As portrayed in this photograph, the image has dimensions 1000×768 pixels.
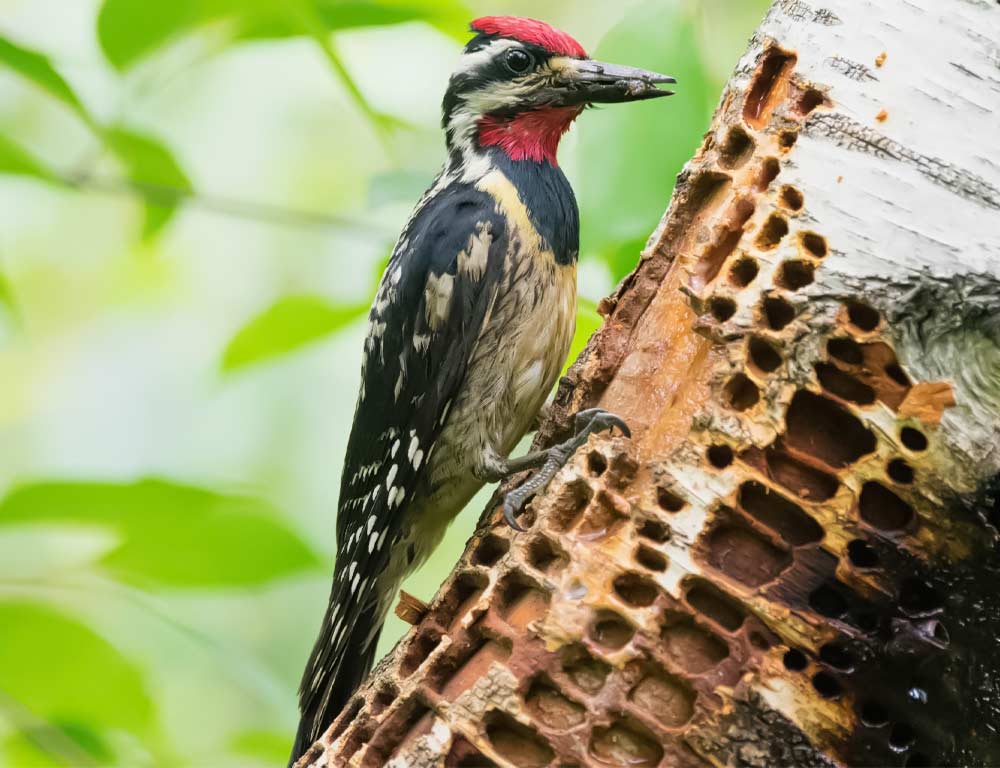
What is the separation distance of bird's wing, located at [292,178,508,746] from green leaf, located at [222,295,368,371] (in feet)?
0.88

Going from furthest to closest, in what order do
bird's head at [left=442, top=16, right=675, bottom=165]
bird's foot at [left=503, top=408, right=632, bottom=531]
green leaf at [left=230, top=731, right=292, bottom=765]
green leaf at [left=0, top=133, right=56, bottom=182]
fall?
bird's head at [left=442, top=16, right=675, bottom=165] < green leaf at [left=230, top=731, right=292, bottom=765] < green leaf at [left=0, top=133, right=56, bottom=182] < bird's foot at [left=503, top=408, right=632, bottom=531]

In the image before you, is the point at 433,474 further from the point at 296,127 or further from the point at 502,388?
the point at 296,127

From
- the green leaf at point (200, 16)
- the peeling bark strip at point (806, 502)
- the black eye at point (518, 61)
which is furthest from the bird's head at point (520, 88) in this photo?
the peeling bark strip at point (806, 502)

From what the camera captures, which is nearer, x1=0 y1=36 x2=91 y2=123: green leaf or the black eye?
x1=0 y1=36 x2=91 y2=123: green leaf

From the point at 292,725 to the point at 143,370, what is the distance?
3.57 meters

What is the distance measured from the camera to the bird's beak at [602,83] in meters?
2.05

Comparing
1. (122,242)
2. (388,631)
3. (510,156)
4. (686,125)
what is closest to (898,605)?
(686,125)

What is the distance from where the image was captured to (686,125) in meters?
1.66

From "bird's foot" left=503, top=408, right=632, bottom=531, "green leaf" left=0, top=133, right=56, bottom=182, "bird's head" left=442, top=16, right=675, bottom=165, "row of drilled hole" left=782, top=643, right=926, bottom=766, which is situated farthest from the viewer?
"bird's head" left=442, top=16, right=675, bottom=165

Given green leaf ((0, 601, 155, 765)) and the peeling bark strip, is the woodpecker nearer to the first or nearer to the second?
green leaf ((0, 601, 155, 765))

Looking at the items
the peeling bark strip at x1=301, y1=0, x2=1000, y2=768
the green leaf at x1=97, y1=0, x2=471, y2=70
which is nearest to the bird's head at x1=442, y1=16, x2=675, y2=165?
the green leaf at x1=97, y1=0, x2=471, y2=70

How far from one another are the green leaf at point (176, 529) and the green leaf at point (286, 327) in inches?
12.8

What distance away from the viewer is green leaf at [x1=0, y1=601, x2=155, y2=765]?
5.89 feet

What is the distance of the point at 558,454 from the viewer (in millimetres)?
1796
